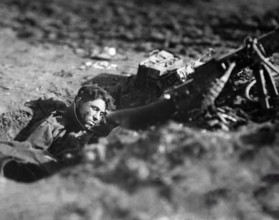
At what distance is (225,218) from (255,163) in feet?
1.66

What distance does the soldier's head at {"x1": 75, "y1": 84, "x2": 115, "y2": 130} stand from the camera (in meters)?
4.53

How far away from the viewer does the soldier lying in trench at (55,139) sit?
376 centimetres

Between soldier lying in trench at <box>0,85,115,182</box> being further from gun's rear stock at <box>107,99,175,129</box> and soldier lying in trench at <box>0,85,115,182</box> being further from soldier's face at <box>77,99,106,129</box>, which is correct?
gun's rear stock at <box>107,99,175,129</box>

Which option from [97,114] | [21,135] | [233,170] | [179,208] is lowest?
[21,135]

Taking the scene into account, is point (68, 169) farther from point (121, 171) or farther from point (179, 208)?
point (179, 208)

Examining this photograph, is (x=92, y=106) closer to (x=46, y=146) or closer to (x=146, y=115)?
(x=46, y=146)

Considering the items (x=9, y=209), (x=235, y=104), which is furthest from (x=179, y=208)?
(x=235, y=104)

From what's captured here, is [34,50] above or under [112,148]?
under

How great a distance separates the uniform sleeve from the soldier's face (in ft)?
1.39

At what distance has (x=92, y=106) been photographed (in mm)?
4594

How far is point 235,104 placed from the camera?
3.86 meters

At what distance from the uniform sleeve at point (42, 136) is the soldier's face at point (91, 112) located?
42 cm

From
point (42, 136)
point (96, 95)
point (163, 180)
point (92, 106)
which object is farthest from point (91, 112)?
point (163, 180)

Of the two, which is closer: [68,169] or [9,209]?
[9,209]
